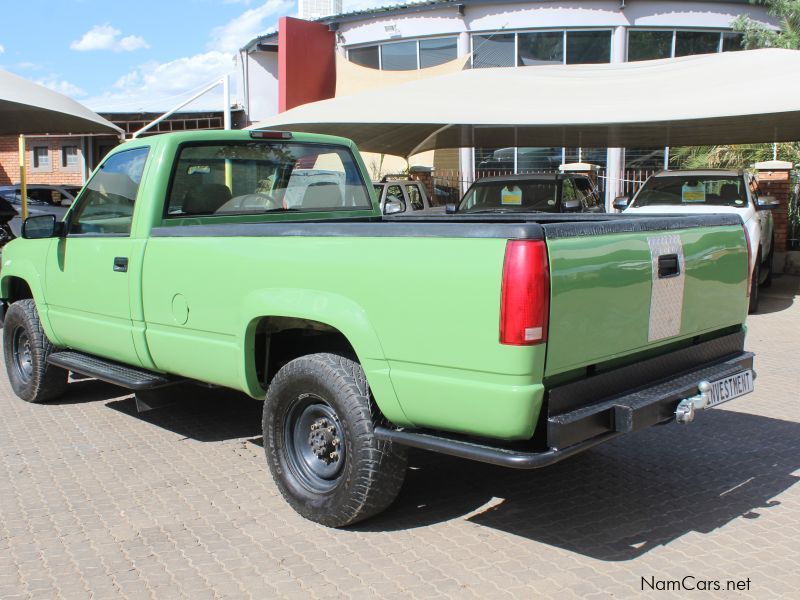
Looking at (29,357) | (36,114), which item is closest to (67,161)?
(36,114)

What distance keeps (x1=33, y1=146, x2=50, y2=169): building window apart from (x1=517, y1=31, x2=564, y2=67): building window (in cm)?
1762

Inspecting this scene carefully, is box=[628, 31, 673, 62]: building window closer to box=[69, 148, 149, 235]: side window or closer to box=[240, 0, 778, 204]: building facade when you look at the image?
box=[240, 0, 778, 204]: building facade

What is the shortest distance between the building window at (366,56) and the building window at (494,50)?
3.19m

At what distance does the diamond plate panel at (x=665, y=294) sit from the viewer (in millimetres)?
3867

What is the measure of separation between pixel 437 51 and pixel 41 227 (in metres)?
18.4

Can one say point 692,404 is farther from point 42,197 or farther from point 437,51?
point 437,51

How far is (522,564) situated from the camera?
12.3 feet

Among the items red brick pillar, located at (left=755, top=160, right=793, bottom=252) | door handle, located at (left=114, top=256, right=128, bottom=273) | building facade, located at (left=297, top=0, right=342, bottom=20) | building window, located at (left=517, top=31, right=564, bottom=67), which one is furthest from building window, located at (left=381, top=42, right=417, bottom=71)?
door handle, located at (left=114, top=256, right=128, bottom=273)

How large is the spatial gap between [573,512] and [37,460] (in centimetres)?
339

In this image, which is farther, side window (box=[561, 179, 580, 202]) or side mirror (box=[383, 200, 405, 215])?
side mirror (box=[383, 200, 405, 215])

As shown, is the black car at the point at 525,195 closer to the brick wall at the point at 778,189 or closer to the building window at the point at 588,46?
the brick wall at the point at 778,189

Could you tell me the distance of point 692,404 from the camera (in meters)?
3.86

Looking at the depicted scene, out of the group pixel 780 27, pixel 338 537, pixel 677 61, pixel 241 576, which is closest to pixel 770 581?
pixel 338 537

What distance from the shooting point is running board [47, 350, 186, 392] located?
5.09m
